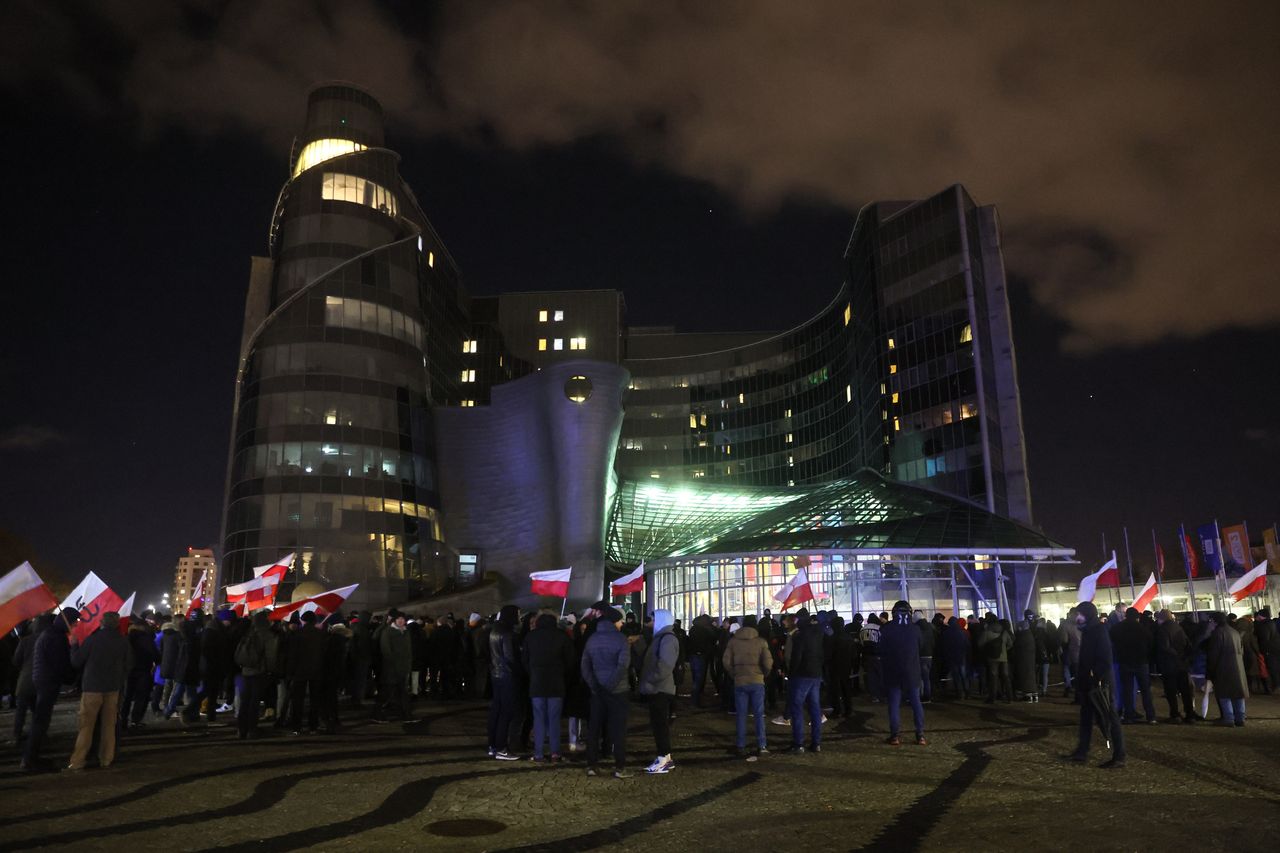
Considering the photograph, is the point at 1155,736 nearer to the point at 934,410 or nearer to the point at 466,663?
the point at 466,663

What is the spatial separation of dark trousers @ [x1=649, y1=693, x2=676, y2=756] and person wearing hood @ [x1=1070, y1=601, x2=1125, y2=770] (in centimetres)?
497

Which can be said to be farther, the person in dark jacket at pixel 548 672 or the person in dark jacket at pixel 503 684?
the person in dark jacket at pixel 503 684

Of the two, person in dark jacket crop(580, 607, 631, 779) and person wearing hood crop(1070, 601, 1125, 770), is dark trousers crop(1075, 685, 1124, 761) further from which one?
person in dark jacket crop(580, 607, 631, 779)

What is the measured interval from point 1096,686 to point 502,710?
739 cm

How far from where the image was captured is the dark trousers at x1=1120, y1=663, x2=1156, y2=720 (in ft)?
49.2

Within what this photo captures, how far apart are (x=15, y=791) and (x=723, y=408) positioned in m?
95.4

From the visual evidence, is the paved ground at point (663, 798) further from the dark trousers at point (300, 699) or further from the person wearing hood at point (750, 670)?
the dark trousers at point (300, 699)

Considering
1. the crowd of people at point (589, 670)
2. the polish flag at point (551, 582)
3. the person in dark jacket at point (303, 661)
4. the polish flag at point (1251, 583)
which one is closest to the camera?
the crowd of people at point (589, 670)

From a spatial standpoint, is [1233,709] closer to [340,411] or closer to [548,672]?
[548,672]

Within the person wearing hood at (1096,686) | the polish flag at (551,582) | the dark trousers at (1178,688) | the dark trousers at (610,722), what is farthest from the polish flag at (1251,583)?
the dark trousers at (610,722)

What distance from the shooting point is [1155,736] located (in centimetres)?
1390

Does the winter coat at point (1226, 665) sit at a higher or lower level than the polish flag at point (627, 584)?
lower

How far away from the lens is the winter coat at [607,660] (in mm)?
11102

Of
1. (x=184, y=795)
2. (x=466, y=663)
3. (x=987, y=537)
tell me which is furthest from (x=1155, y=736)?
(x=987, y=537)
